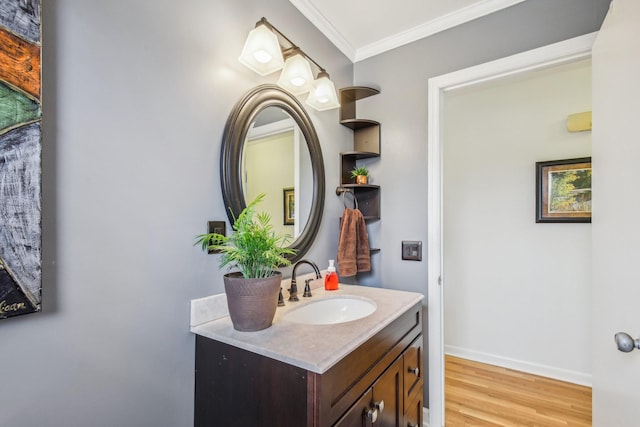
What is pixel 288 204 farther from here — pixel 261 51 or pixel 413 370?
pixel 413 370

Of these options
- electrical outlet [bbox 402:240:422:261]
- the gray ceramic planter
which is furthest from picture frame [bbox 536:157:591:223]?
the gray ceramic planter

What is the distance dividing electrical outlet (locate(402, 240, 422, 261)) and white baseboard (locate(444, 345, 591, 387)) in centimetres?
143

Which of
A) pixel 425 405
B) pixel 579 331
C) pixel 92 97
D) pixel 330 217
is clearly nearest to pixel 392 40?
pixel 330 217

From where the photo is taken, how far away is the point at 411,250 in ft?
6.06

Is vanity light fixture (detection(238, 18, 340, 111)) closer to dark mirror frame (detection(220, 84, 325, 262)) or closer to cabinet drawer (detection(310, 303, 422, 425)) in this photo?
dark mirror frame (detection(220, 84, 325, 262))

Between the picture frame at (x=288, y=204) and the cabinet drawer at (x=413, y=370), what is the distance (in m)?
0.82

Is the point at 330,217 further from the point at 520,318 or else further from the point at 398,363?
the point at 520,318

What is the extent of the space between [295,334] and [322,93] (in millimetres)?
1221

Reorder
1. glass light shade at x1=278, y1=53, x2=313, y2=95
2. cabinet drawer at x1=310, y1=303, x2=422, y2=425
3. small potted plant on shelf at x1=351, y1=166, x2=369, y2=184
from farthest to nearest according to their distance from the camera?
small potted plant on shelf at x1=351, y1=166, x2=369, y2=184 → glass light shade at x1=278, y1=53, x2=313, y2=95 → cabinet drawer at x1=310, y1=303, x2=422, y2=425

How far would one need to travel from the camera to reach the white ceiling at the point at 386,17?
5.35 feet

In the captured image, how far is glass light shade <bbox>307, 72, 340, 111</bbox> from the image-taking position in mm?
1612

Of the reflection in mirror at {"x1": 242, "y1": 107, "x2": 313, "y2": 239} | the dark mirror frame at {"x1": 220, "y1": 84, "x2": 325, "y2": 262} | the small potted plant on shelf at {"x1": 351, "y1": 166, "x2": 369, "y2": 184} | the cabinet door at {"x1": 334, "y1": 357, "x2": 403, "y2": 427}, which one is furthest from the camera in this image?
the small potted plant on shelf at {"x1": 351, "y1": 166, "x2": 369, "y2": 184}

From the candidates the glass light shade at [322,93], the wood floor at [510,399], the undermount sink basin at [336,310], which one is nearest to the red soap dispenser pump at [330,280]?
the undermount sink basin at [336,310]

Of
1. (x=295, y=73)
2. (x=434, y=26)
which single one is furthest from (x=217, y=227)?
(x=434, y=26)
